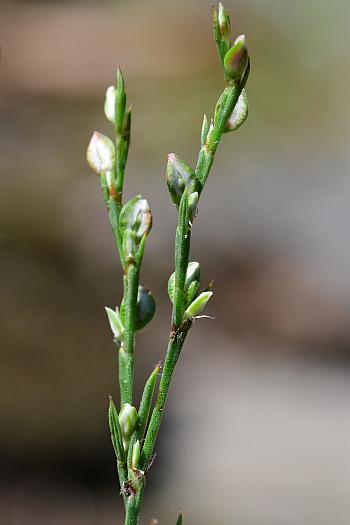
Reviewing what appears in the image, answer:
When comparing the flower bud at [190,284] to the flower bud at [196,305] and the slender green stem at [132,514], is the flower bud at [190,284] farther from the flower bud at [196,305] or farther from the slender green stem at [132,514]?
the slender green stem at [132,514]

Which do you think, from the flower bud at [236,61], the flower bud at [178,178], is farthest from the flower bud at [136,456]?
the flower bud at [236,61]

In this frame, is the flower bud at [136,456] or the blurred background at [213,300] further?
the blurred background at [213,300]

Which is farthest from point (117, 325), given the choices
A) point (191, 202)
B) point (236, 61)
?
point (236, 61)

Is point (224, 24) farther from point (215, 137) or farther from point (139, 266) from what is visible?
point (139, 266)

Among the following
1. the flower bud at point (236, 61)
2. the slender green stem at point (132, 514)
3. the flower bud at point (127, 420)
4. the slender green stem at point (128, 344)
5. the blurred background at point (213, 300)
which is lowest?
the slender green stem at point (132, 514)

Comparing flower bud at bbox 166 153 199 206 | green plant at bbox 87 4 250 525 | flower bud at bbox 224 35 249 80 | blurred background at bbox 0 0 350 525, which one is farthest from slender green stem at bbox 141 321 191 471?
blurred background at bbox 0 0 350 525

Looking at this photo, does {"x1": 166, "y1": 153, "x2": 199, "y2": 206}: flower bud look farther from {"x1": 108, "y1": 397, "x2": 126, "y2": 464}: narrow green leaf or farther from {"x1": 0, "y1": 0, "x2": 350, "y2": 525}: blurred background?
{"x1": 0, "y1": 0, "x2": 350, "y2": 525}: blurred background

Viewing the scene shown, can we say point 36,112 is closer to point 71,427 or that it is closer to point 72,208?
point 72,208
